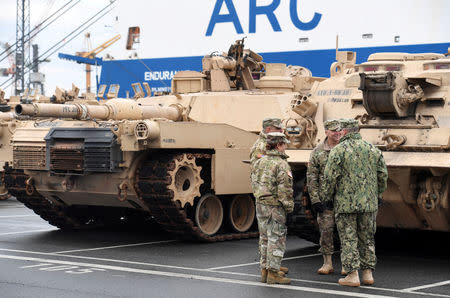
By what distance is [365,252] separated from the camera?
9477 mm

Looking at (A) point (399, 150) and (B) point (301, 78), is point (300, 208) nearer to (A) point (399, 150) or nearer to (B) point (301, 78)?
(A) point (399, 150)

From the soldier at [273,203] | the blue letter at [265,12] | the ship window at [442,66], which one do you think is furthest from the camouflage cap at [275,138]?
the blue letter at [265,12]

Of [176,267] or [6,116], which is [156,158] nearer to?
[176,267]

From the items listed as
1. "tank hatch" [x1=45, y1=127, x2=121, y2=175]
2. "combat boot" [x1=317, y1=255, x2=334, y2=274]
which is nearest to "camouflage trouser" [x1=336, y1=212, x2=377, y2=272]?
"combat boot" [x1=317, y1=255, x2=334, y2=274]

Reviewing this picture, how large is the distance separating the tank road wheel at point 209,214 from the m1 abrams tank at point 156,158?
2 centimetres

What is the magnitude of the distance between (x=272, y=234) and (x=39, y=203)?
264 inches

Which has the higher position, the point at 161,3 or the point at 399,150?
the point at 161,3

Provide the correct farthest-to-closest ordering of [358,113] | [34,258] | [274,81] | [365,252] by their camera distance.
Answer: [274,81] < [358,113] < [34,258] < [365,252]

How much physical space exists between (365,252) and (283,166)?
1.30 m

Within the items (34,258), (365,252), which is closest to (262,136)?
(365,252)

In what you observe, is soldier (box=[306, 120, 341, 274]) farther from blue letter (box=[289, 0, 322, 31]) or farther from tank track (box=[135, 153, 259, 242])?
blue letter (box=[289, 0, 322, 31])

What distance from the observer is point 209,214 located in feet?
46.8

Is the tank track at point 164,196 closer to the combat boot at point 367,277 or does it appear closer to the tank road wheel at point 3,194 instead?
the combat boot at point 367,277

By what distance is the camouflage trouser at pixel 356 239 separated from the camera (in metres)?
9.40
